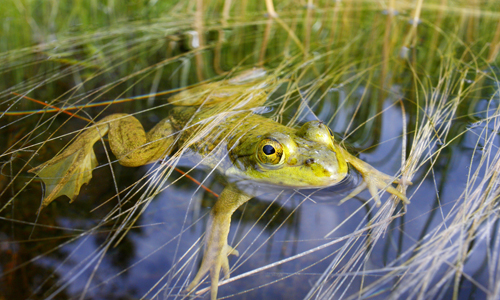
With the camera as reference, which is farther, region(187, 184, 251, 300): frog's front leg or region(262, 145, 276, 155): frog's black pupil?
region(262, 145, 276, 155): frog's black pupil

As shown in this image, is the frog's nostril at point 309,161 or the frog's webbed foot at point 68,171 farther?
the frog's webbed foot at point 68,171

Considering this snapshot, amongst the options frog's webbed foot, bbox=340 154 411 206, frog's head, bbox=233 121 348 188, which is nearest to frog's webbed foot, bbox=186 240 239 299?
frog's head, bbox=233 121 348 188

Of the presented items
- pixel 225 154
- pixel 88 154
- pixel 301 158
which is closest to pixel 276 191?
pixel 301 158

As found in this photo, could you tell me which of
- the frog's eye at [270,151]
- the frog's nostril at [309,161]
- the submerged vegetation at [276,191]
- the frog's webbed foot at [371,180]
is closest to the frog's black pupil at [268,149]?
the frog's eye at [270,151]

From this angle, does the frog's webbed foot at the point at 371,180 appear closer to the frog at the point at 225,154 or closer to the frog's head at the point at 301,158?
the frog at the point at 225,154

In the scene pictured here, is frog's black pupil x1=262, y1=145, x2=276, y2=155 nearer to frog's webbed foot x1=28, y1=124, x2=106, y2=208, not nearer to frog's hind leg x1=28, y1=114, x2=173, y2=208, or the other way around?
frog's hind leg x1=28, y1=114, x2=173, y2=208

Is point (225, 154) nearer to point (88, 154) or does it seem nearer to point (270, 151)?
point (270, 151)
